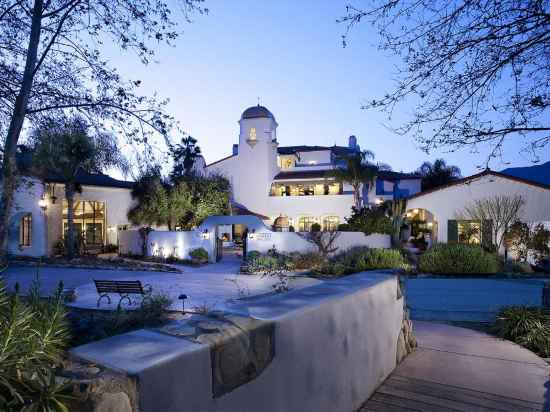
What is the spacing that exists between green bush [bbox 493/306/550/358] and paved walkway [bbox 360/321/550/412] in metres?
0.26

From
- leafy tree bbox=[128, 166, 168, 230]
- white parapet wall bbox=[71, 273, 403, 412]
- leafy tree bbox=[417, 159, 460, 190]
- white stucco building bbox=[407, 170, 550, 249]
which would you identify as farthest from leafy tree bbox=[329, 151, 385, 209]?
white parapet wall bbox=[71, 273, 403, 412]

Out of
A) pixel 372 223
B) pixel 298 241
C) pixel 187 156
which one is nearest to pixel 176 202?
pixel 298 241

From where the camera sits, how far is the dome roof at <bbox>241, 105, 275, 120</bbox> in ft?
121

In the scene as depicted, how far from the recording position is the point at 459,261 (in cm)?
1700

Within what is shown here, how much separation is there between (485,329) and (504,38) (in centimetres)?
553

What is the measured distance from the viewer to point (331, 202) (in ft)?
110

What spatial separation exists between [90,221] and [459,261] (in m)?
21.1

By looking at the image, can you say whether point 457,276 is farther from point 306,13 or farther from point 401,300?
point 306,13

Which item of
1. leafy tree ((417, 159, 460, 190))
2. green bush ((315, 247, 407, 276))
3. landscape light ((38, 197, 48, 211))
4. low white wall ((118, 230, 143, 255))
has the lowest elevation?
green bush ((315, 247, 407, 276))

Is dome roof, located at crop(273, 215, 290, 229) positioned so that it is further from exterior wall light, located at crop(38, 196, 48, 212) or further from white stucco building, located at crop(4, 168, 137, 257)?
exterior wall light, located at crop(38, 196, 48, 212)

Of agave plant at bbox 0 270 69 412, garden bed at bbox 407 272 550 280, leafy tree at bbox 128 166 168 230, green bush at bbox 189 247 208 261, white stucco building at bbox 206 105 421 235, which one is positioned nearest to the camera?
agave plant at bbox 0 270 69 412

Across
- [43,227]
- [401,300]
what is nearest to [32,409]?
[401,300]

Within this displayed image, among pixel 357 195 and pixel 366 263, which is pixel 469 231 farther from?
pixel 357 195

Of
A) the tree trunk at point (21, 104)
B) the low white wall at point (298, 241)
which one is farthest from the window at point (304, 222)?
the tree trunk at point (21, 104)
